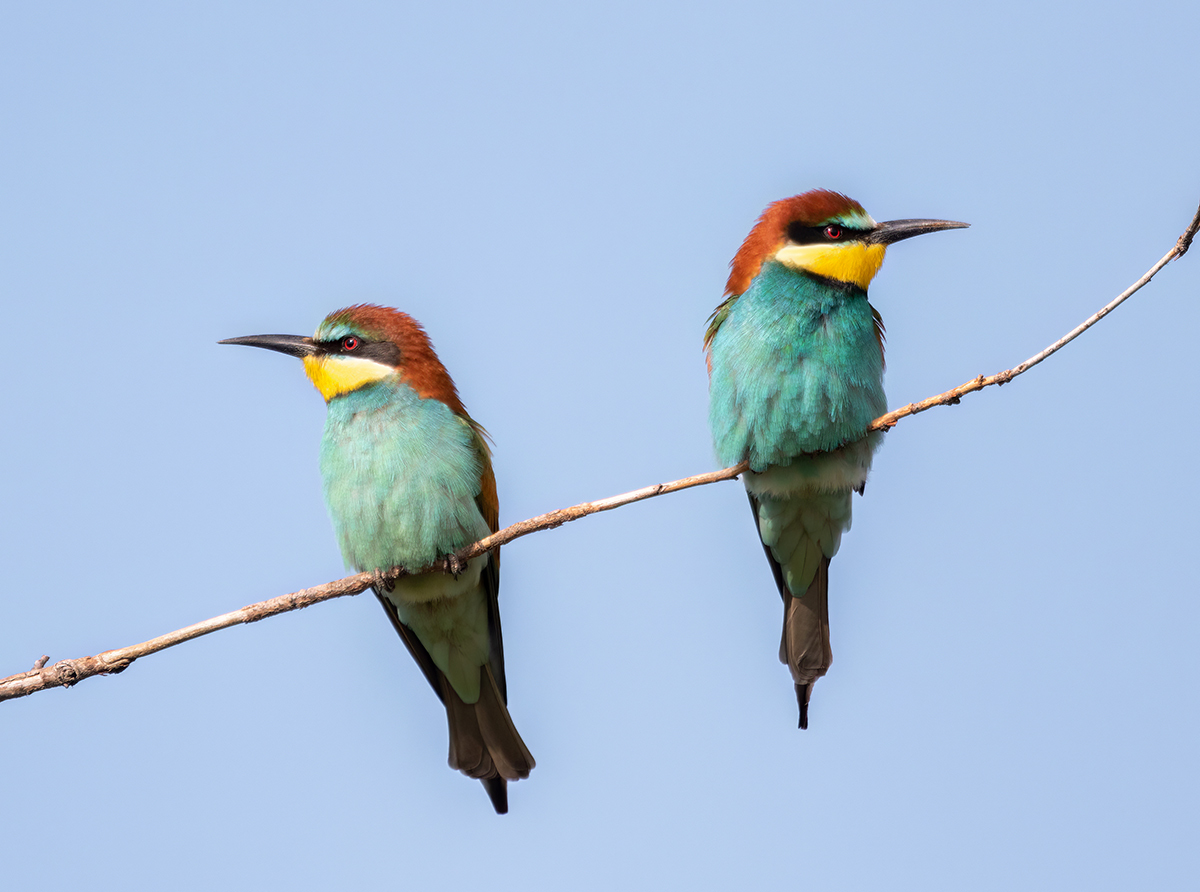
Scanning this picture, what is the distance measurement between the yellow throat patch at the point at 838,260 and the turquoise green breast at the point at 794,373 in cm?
4

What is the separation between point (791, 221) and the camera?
5.09m

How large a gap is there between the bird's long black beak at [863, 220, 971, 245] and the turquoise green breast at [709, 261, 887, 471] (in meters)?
0.22

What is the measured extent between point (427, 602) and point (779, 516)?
143cm

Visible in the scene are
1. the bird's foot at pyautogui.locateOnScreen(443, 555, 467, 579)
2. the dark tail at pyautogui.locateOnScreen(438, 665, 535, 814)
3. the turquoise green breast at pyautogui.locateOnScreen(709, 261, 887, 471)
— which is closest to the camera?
the turquoise green breast at pyautogui.locateOnScreen(709, 261, 887, 471)

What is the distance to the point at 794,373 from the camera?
476 centimetres

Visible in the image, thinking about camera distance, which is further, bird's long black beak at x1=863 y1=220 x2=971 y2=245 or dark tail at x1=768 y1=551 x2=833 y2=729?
dark tail at x1=768 y1=551 x2=833 y2=729

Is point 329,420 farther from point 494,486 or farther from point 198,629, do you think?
point 198,629

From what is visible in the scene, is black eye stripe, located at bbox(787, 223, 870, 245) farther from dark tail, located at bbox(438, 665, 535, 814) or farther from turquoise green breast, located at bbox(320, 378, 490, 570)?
dark tail, located at bbox(438, 665, 535, 814)

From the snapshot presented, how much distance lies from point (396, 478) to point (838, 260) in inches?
73.2

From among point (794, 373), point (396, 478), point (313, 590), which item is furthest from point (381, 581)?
point (794, 373)

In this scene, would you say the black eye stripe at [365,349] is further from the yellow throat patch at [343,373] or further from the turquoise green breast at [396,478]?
the turquoise green breast at [396,478]

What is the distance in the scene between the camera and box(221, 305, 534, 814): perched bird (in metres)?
4.85

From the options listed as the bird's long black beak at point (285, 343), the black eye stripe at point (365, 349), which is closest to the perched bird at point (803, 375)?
the black eye stripe at point (365, 349)

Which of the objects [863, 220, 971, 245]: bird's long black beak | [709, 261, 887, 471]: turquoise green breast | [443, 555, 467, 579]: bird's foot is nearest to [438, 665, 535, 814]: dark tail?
[443, 555, 467, 579]: bird's foot
